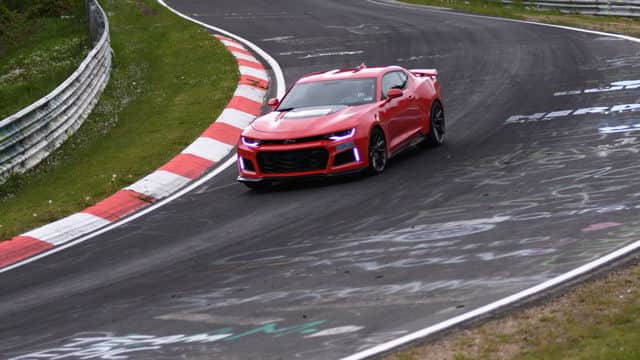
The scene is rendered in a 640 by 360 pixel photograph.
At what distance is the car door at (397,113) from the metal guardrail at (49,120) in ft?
17.3

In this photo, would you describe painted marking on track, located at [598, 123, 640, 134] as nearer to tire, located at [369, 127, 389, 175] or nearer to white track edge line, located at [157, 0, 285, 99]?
tire, located at [369, 127, 389, 175]

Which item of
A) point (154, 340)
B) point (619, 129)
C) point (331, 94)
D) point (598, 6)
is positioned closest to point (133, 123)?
point (331, 94)

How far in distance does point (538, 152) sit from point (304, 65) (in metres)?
11.6

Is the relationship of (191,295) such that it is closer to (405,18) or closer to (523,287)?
(523,287)

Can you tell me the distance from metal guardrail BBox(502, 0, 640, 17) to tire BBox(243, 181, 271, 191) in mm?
21123

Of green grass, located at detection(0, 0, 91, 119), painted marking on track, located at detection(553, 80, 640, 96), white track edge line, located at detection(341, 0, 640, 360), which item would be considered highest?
white track edge line, located at detection(341, 0, 640, 360)

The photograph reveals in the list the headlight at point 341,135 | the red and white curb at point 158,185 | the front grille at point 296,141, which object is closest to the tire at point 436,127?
the headlight at point 341,135

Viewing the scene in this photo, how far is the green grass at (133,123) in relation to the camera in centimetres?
1555

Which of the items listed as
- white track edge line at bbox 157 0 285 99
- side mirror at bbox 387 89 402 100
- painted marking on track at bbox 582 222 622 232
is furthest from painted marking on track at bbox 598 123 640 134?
white track edge line at bbox 157 0 285 99

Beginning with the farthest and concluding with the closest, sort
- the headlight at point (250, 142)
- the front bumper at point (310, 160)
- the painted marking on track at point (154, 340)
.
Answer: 1. the headlight at point (250, 142)
2. the front bumper at point (310, 160)
3. the painted marking on track at point (154, 340)

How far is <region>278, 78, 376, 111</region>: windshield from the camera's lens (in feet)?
51.1

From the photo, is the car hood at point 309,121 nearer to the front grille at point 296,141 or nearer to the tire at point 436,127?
the front grille at point 296,141

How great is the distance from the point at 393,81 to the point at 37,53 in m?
16.7

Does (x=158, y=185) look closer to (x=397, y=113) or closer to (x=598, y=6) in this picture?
(x=397, y=113)
